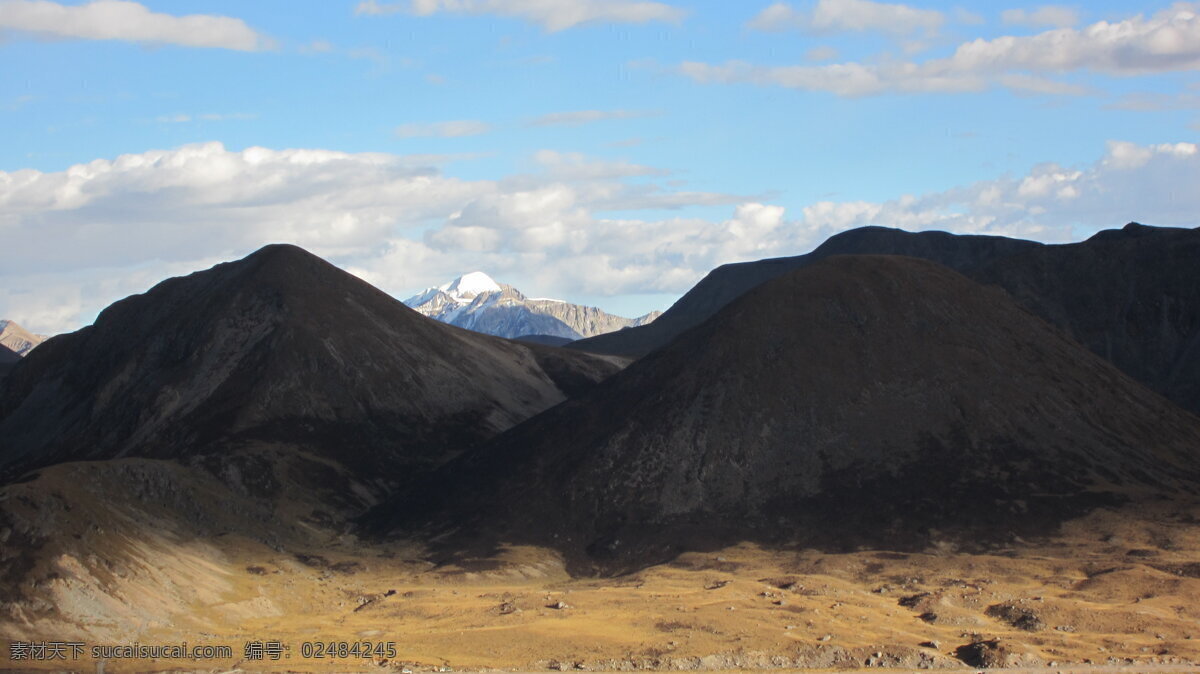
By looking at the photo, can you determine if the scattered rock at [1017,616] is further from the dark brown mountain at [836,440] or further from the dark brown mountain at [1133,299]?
the dark brown mountain at [1133,299]

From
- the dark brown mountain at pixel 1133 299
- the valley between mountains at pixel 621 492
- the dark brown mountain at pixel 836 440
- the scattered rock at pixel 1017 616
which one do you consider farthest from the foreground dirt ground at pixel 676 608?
the dark brown mountain at pixel 1133 299

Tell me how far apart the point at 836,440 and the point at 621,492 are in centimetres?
1973

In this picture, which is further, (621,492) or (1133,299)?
(1133,299)

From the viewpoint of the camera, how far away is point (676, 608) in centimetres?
8462

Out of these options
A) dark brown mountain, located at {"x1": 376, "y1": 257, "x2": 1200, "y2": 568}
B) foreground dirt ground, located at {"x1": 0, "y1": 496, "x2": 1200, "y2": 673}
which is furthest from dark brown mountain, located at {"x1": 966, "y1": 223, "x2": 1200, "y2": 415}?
foreground dirt ground, located at {"x1": 0, "y1": 496, "x2": 1200, "y2": 673}

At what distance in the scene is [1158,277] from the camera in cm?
18850

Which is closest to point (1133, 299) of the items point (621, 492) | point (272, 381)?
point (621, 492)

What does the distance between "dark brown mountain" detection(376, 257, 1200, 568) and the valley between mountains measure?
288mm

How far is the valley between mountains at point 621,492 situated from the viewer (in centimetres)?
7894

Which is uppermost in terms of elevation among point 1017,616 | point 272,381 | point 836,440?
point 272,381

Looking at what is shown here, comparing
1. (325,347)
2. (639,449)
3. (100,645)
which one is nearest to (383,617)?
(100,645)

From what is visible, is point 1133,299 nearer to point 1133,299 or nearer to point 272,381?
point 1133,299

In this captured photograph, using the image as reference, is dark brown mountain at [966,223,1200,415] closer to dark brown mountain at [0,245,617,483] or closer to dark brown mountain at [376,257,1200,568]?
dark brown mountain at [376,257,1200,568]

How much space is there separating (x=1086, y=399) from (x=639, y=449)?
4192 cm
